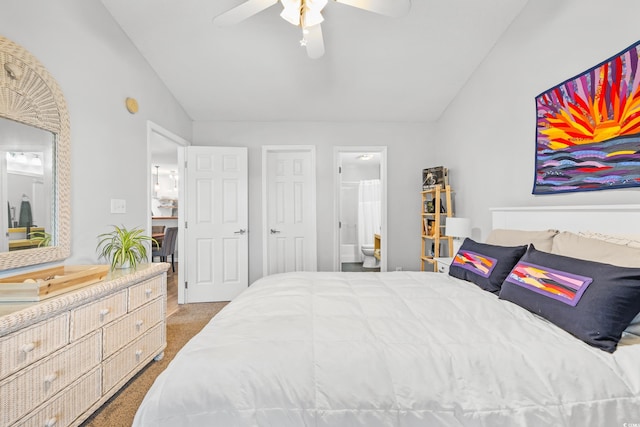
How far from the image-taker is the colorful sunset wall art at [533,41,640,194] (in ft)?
5.19

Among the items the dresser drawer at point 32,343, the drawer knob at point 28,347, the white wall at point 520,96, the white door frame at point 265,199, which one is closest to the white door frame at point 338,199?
the white door frame at point 265,199

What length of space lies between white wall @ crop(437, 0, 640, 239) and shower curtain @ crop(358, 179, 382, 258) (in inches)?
94.9

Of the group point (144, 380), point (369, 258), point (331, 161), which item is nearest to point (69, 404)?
point (144, 380)

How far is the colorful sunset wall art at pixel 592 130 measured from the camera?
1581 mm

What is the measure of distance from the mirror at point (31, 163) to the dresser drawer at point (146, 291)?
1.65 feet

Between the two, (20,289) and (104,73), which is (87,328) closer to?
(20,289)

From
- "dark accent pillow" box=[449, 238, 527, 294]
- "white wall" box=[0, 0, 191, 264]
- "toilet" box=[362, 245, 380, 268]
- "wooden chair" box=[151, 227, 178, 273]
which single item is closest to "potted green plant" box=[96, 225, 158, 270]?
"white wall" box=[0, 0, 191, 264]

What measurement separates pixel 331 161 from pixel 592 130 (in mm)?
2609

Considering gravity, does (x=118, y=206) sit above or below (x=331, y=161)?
below

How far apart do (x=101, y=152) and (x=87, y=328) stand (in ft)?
4.49

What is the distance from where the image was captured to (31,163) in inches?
66.7

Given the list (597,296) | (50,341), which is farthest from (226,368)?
(597,296)

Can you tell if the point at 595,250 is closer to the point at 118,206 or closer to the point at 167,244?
the point at 118,206

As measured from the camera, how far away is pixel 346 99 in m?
3.47
